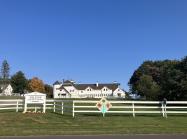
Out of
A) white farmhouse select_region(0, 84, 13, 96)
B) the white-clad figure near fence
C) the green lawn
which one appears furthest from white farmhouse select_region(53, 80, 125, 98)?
Result: the green lawn

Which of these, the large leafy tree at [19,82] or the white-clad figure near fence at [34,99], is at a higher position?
the large leafy tree at [19,82]

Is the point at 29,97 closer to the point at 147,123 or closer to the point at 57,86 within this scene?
the point at 147,123

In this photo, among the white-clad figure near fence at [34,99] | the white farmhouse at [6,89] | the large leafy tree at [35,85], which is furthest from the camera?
the white farmhouse at [6,89]

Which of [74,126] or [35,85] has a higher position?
[35,85]

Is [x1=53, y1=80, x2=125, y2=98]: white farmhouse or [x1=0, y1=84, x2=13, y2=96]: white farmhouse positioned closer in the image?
[x1=0, y1=84, x2=13, y2=96]: white farmhouse

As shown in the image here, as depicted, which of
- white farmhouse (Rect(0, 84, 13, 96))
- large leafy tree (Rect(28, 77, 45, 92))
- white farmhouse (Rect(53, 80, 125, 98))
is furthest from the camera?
white farmhouse (Rect(53, 80, 125, 98))

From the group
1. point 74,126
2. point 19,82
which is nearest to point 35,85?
point 19,82

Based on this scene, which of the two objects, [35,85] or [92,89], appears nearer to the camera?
[35,85]

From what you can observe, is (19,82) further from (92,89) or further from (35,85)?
(92,89)

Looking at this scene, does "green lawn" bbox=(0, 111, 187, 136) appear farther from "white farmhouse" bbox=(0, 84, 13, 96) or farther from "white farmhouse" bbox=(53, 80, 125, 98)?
"white farmhouse" bbox=(53, 80, 125, 98)

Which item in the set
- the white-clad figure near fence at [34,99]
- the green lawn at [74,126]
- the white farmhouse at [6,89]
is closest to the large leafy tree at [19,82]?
the white farmhouse at [6,89]

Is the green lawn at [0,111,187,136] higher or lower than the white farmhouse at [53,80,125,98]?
lower

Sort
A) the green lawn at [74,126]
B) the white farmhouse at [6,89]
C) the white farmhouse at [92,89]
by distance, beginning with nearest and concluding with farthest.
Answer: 1. the green lawn at [74,126]
2. the white farmhouse at [6,89]
3. the white farmhouse at [92,89]

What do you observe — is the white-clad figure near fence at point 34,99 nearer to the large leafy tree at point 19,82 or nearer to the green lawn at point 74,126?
the green lawn at point 74,126
